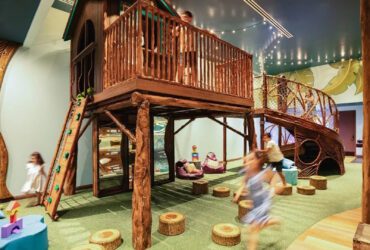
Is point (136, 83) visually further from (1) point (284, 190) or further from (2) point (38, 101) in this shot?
(1) point (284, 190)

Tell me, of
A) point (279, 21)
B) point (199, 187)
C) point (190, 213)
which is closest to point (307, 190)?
point (199, 187)

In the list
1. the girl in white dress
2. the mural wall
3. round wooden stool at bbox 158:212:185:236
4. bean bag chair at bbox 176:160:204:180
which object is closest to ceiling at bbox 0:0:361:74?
the mural wall

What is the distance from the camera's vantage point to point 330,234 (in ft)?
13.1

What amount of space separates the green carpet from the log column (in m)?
0.29

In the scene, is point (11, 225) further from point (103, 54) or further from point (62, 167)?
point (103, 54)

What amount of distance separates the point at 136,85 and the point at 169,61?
1.06 metres

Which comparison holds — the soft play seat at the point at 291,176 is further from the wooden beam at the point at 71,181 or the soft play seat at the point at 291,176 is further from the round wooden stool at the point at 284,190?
the wooden beam at the point at 71,181

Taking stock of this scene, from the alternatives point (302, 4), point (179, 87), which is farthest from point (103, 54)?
point (302, 4)

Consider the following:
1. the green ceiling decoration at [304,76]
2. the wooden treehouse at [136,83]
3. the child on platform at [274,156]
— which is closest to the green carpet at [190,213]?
the wooden treehouse at [136,83]

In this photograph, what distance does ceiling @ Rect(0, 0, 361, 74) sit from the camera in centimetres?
581

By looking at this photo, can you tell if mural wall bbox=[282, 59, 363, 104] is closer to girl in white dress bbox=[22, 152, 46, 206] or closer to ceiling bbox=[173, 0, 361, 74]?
ceiling bbox=[173, 0, 361, 74]

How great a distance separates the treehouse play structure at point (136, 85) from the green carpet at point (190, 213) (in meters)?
0.50

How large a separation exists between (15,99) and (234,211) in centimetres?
693

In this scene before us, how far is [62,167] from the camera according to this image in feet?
17.3
